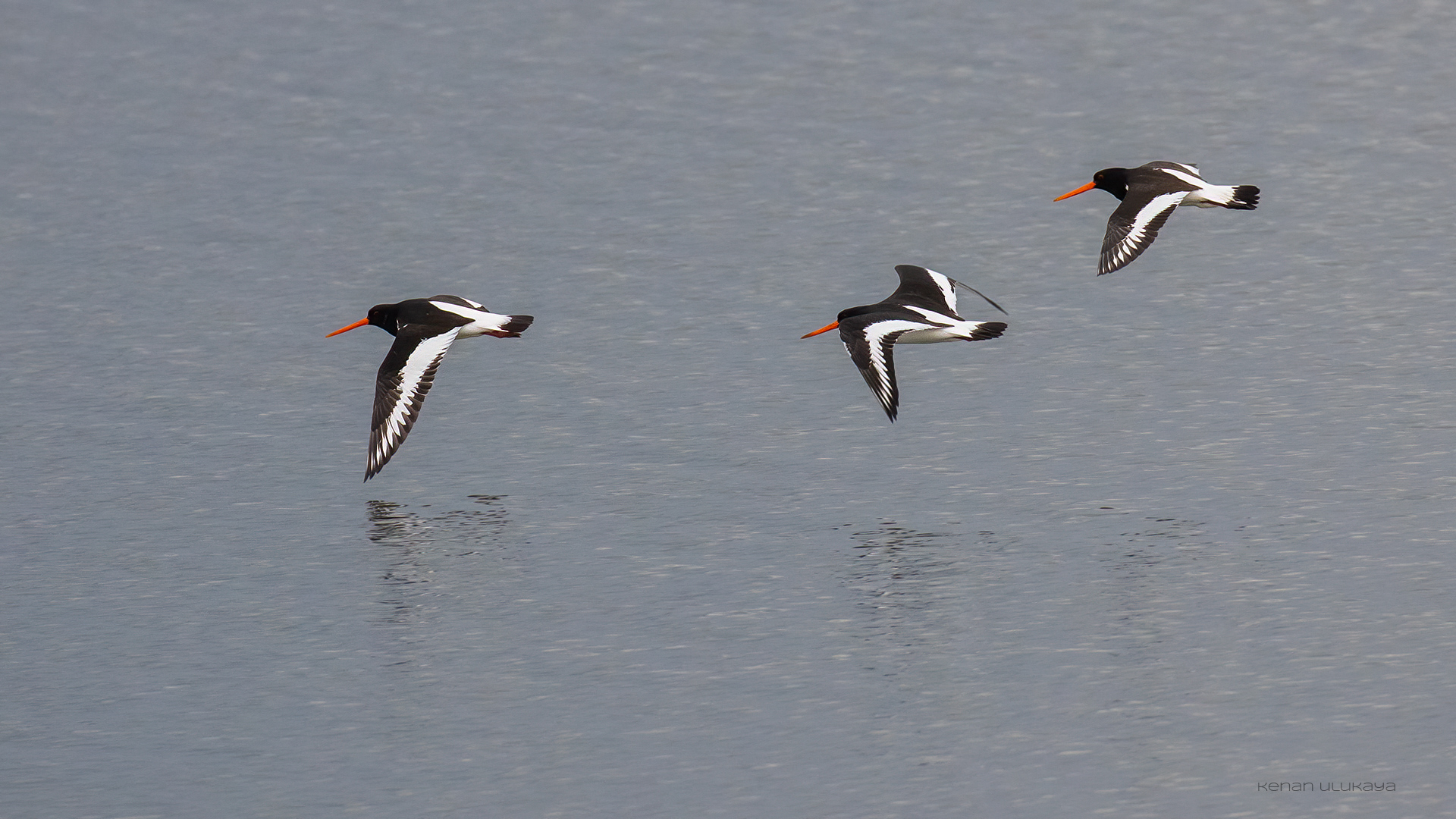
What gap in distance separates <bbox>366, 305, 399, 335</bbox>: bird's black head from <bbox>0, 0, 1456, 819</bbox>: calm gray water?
0.49 metres

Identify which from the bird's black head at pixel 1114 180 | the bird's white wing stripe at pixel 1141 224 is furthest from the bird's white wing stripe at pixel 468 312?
the bird's black head at pixel 1114 180

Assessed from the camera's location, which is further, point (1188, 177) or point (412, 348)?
point (1188, 177)

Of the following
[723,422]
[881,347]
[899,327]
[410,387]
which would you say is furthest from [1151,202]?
[410,387]

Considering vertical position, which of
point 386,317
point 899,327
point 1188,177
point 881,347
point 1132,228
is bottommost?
point 881,347

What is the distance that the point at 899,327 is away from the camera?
1370cm

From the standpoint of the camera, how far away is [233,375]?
610 inches

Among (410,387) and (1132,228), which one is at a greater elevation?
(1132,228)

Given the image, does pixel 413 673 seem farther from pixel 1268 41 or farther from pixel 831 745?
pixel 1268 41

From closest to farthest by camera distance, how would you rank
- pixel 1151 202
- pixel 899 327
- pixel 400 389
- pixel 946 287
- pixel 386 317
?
pixel 400 389 < pixel 899 327 < pixel 386 317 < pixel 946 287 < pixel 1151 202

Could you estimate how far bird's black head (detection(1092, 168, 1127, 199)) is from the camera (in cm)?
1619

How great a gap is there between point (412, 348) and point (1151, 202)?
198 inches

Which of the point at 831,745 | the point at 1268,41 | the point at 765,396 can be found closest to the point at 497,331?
the point at 765,396

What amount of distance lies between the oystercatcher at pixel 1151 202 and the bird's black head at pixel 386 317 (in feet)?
14.9

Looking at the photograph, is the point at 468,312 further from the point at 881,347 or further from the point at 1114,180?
the point at 1114,180
